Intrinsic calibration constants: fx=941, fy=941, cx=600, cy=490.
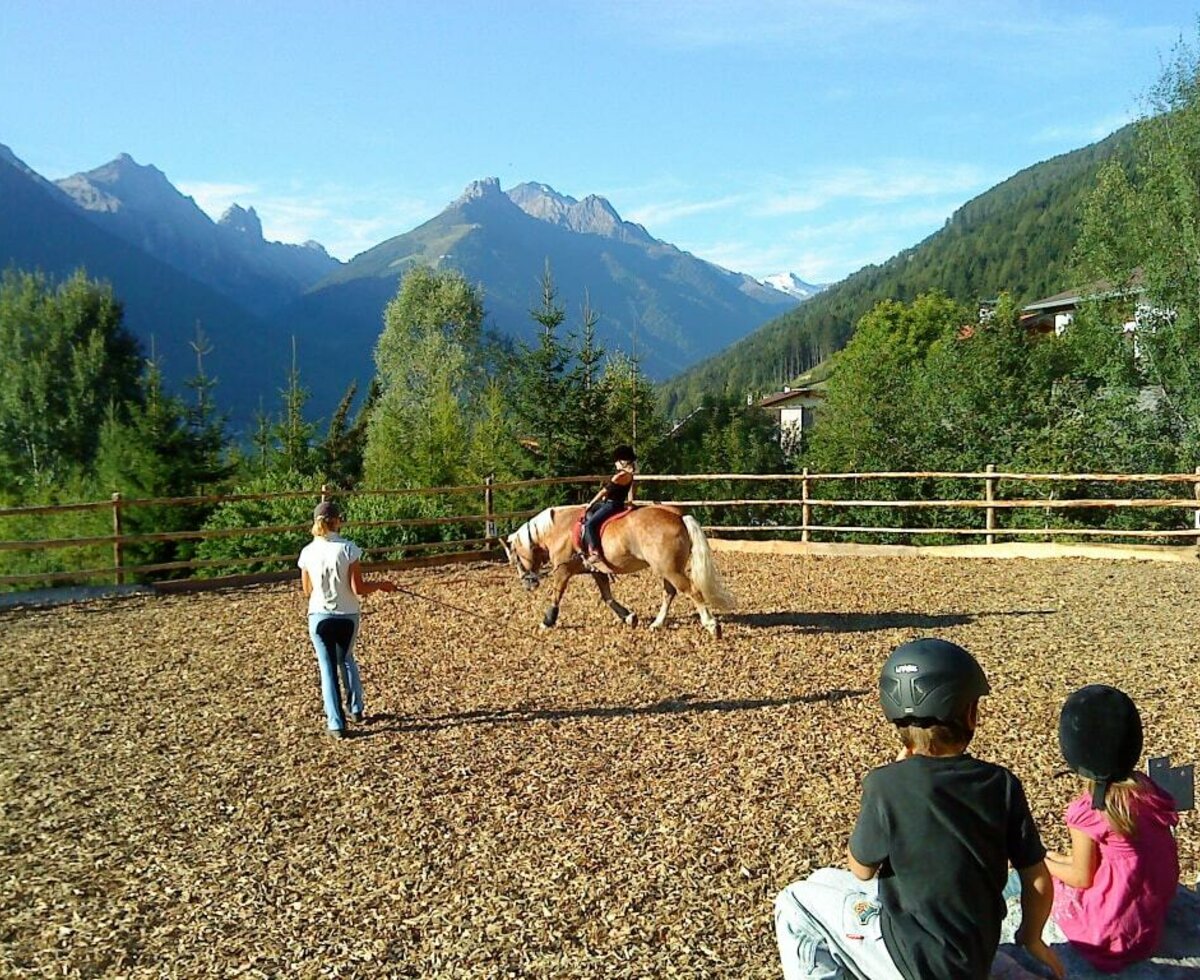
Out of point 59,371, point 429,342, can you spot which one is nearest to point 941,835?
point 59,371

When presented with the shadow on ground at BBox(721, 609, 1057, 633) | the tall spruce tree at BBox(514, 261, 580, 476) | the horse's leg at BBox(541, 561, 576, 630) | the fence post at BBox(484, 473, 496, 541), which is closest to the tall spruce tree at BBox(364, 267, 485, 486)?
the tall spruce tree at BBox(514, 261, 580, 476)

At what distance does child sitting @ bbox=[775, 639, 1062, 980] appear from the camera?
2170 mm

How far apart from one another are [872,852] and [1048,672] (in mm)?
5890

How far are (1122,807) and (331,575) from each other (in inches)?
183

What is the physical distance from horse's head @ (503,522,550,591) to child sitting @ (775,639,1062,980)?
765 centimetres

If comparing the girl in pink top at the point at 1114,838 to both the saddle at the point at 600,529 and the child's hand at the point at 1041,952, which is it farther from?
the saddle at the point at 600,529

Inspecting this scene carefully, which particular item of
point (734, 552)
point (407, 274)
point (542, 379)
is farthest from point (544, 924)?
point (407, 274)

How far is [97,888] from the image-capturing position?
4.17 metres

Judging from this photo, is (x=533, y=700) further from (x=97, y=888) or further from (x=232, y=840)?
(x=97, y=888)

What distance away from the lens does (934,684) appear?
87.0 inches

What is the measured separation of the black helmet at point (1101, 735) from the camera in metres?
2.39

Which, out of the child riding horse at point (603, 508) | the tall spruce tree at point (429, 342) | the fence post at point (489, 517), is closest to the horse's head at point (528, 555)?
the child riding horse at point (603, 508)

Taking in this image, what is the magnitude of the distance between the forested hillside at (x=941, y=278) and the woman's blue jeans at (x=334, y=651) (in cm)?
7305

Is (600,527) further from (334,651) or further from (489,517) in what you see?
(489,517)
